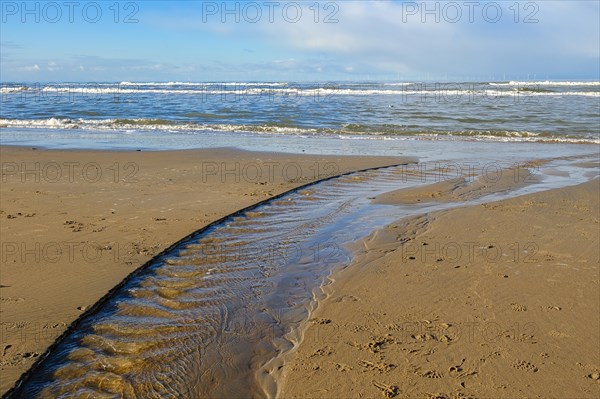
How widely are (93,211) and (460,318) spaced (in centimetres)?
515

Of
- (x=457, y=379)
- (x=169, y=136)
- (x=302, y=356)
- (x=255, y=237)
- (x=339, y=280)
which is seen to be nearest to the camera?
(x=457, y=379)

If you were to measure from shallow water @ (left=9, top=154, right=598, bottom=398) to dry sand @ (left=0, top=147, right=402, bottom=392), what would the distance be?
22 centimetres

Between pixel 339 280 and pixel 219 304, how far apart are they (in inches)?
46.6

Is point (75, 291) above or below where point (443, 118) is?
below

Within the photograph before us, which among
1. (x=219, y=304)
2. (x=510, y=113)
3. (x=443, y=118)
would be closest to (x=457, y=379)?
(x=219, y=304)

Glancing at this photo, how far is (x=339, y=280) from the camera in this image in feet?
16.1

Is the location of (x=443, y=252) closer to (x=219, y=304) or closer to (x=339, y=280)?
(x=339, y=280)

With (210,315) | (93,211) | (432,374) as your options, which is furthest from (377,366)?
(93,211)

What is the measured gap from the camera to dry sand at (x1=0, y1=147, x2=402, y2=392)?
4168mm

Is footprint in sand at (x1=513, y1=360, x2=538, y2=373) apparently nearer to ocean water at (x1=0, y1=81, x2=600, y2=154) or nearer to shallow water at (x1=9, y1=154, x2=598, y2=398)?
shallow water at (x1=9, y1=154, x2=598, y2=398)

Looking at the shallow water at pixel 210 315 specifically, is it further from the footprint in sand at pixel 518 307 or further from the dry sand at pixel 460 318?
the footprint in sand at pixel 518 307

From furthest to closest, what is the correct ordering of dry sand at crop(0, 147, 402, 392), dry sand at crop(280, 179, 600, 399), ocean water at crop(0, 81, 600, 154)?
ocean water at crop(0, 81, 600, 154), dry sand at crop(0, 147, 402, 392), dry sand at crop(280, 179, 600, 399)

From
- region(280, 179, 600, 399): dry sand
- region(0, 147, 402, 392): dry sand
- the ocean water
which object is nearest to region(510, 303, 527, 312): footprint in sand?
region(280, 179, 600, 399): dry sand

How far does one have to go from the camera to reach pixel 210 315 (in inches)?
163
